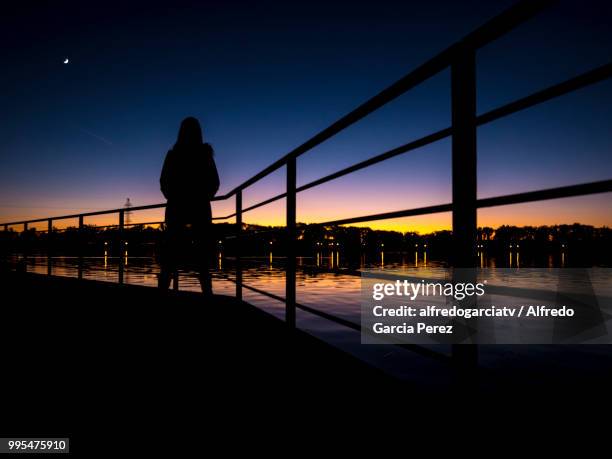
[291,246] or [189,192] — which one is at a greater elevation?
[189,192]

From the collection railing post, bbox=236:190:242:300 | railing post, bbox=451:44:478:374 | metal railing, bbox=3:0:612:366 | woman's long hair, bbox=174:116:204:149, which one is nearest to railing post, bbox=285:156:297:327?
metal railing, bbox=3:0:612:366

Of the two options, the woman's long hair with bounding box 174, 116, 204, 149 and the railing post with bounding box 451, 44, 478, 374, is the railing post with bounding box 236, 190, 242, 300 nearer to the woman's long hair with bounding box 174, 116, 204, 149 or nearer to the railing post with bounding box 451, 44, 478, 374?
the woman's long hair with bounding box 174, 116, 204, 149

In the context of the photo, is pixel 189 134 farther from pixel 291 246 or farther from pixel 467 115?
pixel 467 115

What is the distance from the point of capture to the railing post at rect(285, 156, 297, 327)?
110 inches

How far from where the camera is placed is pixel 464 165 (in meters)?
A: 1.46

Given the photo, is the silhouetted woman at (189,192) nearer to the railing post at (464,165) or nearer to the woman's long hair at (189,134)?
the woman's long hair at (189,134)

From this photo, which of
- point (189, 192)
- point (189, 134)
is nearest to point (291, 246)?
point (189, 192)

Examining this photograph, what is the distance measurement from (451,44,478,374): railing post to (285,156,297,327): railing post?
1435 millimetres

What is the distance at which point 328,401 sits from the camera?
160 centimetres

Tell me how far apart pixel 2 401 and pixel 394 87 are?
188cm

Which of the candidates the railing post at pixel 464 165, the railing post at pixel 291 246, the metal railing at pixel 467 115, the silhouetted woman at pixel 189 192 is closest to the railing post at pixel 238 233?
the silhouetted woman at pixel 189 192

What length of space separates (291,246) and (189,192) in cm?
133

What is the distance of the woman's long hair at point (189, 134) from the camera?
372 centimetres

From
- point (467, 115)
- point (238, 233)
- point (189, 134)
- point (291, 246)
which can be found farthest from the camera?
point (238, 233)
